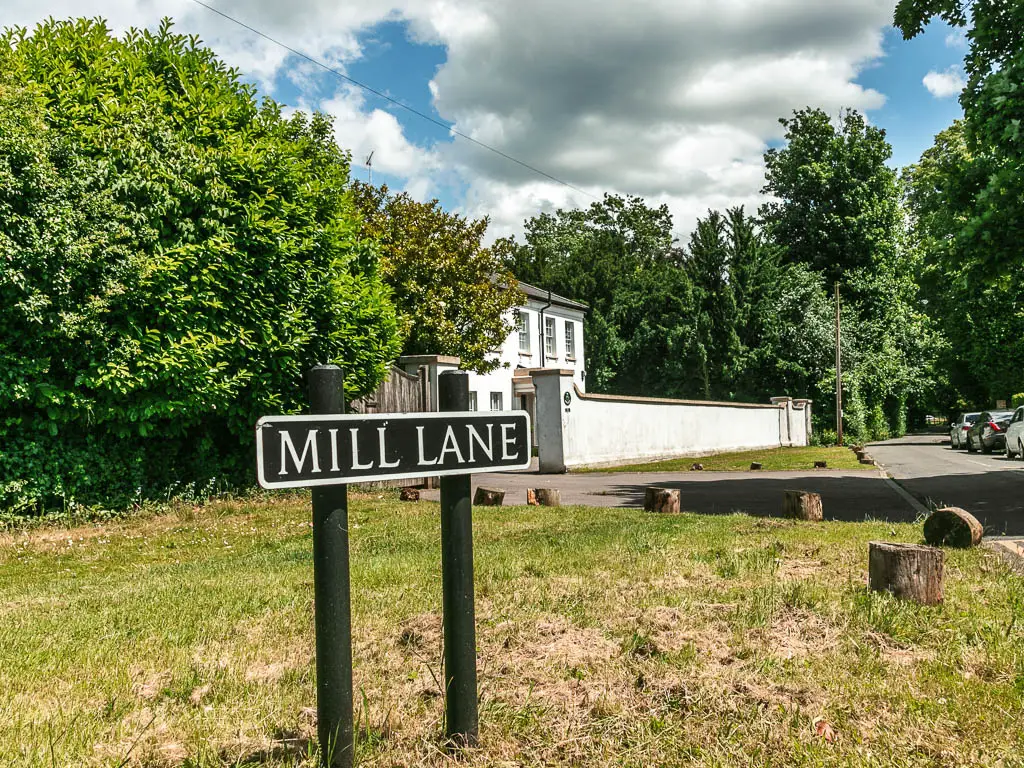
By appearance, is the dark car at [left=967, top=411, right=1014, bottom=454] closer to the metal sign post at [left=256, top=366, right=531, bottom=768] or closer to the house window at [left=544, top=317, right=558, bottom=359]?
the house window at [left=544, top=317, right=558, bottom=359]

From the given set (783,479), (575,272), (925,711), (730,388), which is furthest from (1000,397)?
(925,711)

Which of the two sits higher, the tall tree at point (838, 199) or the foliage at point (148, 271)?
the tall tree at point (838, 199)

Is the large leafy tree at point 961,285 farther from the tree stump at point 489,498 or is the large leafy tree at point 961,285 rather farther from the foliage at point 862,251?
the tree stump at point 489,498

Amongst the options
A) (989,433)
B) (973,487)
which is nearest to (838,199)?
(989,433)

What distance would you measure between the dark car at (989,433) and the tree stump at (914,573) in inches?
1094

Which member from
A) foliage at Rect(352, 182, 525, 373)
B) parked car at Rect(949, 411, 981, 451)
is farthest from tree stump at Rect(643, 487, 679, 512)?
parked car at Rect(949, 411, 981, 451)

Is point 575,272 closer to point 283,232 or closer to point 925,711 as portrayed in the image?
point 283,232

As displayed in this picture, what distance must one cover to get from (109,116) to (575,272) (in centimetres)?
4181

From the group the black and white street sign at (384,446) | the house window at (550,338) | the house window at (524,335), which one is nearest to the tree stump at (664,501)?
the black and white street sign at (384,446)

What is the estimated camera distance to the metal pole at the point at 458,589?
2920 mm

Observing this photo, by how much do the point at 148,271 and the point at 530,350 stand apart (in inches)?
959

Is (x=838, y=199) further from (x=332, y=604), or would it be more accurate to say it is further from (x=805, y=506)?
(x=332, y=604)

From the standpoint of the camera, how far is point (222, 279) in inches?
436

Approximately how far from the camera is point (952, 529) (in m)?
7.20
